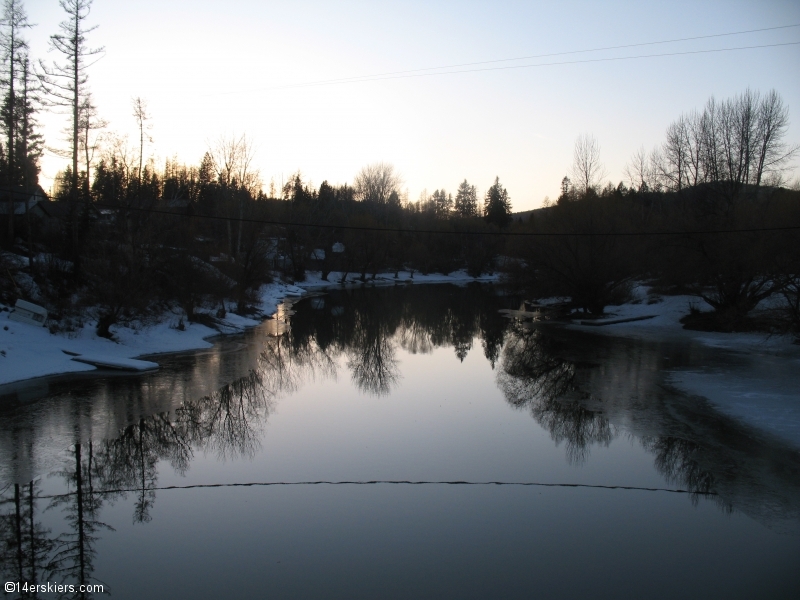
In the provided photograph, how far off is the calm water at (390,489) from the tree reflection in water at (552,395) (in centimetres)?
10

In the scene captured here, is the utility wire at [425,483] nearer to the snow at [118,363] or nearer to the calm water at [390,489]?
the calm water at [390,489]

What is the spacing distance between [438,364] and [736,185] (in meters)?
32.8

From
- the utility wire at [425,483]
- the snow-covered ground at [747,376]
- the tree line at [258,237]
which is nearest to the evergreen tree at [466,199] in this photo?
the tree line at [258,237]

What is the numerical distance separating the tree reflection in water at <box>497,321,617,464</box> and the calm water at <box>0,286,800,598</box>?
4.1 inches

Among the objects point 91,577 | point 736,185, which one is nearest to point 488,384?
point 91,577

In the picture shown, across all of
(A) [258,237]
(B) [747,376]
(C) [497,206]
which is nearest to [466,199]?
(C) [497,206]

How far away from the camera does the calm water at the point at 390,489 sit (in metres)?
6.49

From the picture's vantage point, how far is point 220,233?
4662 centimetres

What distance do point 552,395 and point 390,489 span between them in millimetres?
7835

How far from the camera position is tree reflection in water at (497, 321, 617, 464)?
39.0ft

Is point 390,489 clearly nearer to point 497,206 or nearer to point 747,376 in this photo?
point 747,376

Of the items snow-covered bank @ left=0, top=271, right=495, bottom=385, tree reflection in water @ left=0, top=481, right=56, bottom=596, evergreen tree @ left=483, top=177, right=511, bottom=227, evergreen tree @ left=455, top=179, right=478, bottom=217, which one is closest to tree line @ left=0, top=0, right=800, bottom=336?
snow-covered bank @ left=0, top=271, right=495, bottom=385

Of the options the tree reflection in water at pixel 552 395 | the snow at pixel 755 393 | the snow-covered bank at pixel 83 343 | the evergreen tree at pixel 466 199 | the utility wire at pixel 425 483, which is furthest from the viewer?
the evergreen tree at pixel 466 199

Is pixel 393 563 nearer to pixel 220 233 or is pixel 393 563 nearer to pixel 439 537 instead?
pixel 439 537
